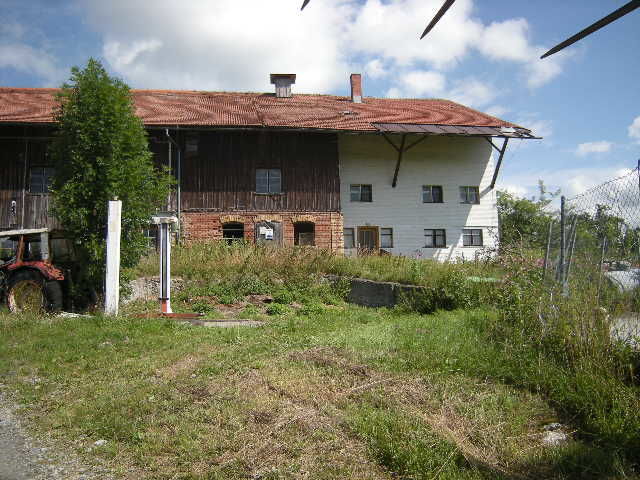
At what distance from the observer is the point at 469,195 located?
2781 centimetres

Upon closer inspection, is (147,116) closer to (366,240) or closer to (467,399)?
(366,240)

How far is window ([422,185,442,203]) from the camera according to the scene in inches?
1072

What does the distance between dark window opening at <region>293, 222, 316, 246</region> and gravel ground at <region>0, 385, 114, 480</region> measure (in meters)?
19.6

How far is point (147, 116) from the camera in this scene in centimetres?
2286

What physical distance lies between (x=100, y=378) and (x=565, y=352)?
5398 mm

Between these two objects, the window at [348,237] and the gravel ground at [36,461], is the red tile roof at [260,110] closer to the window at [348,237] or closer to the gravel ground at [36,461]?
the window at [348,237]

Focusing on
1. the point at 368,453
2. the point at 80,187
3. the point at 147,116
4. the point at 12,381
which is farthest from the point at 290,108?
the point at 368,453

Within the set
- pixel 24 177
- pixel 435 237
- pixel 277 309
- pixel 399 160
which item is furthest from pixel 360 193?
pixel 24 177

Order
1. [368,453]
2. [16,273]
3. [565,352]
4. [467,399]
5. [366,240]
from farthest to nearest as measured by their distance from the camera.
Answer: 1. [366,240]
2. [16,273]
3. [565,352]
4. [467,399]
5. [368,453]

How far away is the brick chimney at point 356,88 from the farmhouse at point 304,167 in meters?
0.46

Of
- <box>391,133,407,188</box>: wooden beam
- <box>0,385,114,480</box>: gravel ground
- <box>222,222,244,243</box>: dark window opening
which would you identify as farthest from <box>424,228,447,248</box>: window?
<box>0,385,114,480</box>: gravel ground

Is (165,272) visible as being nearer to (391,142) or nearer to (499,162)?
(391,142)

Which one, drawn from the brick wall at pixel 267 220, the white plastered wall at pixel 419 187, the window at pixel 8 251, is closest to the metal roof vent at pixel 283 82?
the white plastered wall at pixel 419 187

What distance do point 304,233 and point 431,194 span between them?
8.02 meters
